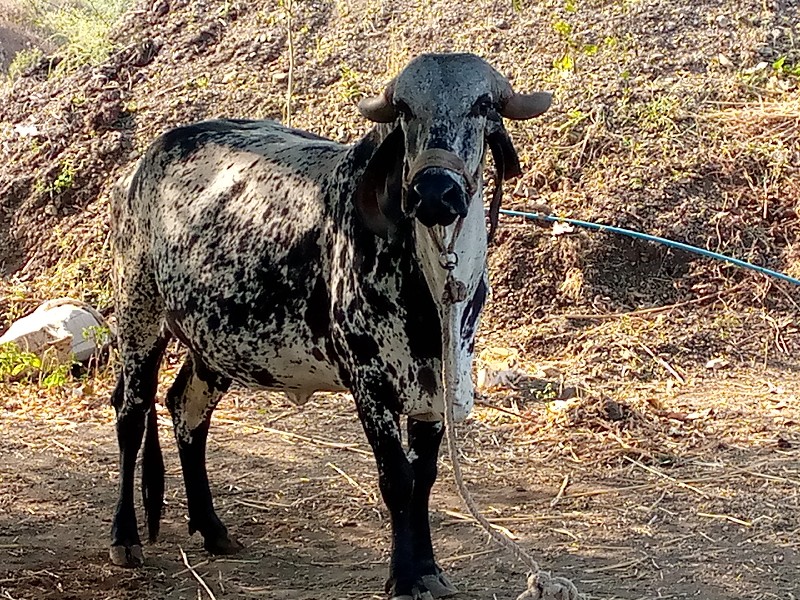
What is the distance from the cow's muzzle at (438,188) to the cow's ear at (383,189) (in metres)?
0.44

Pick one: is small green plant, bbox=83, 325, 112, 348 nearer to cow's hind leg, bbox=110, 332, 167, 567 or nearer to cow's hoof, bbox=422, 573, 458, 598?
cow's hind leg, bbox=110, 332, 167, 567

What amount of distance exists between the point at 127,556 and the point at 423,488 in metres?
1.42

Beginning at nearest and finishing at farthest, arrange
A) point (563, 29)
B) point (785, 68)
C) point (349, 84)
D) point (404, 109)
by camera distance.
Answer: point (404, 109)
point (785, 68)
point (563, 29)
point (349, 84)

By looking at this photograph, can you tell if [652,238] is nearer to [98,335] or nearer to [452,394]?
[98,335]

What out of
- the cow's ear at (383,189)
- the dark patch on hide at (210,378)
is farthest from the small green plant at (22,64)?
the cow's ear at (383,189)

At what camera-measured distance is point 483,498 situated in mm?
5656

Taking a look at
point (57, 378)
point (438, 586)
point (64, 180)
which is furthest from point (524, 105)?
point (64, 180)

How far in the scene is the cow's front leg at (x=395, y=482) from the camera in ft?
13.4

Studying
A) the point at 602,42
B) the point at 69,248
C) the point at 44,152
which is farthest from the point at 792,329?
the point at 44,152

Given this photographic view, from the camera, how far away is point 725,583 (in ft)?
14.5

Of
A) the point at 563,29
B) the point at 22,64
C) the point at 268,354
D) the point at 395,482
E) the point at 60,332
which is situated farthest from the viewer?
the point at 22,64

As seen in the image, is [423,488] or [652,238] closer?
[423,488]

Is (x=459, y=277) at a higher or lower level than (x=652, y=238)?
lower

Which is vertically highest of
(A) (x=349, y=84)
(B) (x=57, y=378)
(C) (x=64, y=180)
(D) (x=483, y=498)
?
(A) (x=349, y=84)
